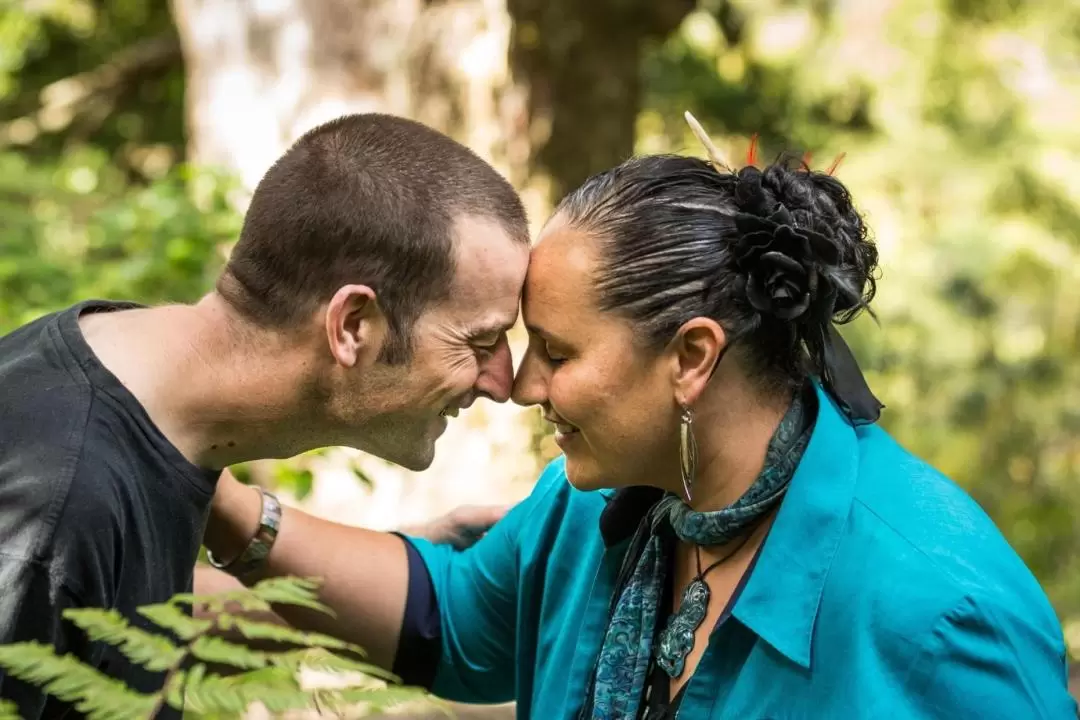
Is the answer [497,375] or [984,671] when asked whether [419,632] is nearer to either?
[497,375]

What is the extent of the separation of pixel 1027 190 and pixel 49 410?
8548mm

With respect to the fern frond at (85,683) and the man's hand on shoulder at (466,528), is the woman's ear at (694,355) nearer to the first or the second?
the man's hand on shoulder at (466,528)

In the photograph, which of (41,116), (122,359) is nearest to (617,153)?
(41,116)

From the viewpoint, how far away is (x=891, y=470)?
241 cm

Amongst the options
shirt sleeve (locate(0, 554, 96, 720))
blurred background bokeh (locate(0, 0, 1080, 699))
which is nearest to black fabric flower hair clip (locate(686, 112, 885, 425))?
blurred background bokeh (locate(0, 0, 1080, 699))

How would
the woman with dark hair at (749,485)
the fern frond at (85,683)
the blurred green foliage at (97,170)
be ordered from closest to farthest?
the fern frond at (85,683) → the woman with dark hair at (749,485) → the blurred green foliage at (97,170)

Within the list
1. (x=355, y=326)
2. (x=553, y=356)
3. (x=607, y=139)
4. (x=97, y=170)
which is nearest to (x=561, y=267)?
(x=553, y=356)

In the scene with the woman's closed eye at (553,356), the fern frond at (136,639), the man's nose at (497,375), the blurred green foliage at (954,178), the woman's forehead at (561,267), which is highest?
the woman's forehead at (561,267)

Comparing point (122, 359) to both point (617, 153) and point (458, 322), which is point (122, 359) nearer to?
point (458, 322)

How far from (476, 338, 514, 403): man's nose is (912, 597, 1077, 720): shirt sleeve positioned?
3.28 feet

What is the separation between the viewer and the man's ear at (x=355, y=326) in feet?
7.99

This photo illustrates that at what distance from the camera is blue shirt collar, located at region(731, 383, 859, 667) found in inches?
88.2

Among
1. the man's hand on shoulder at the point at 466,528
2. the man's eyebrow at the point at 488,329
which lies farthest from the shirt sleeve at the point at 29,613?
the man's hand on shoulder at the point at 466,528

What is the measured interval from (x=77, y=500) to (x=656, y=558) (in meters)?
1.15
